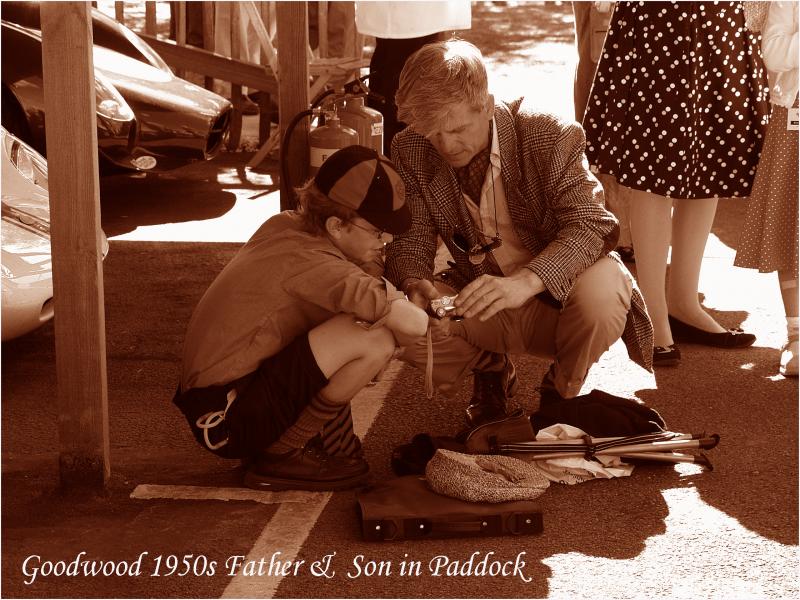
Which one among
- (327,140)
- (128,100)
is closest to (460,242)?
(327,140)

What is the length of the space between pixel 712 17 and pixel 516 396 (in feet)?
5.71

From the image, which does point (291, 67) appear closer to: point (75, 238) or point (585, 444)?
point (75, 238)

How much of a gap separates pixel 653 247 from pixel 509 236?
1.18 metres

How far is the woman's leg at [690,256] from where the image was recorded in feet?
16.5

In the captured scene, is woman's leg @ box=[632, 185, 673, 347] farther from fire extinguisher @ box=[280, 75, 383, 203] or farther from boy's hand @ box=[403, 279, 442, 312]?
fire extinguisher @ box=[280, 75, 383, 203]

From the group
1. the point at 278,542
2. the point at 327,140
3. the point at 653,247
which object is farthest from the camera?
the point at 327,140

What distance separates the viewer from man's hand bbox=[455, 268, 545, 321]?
3512 millimetres

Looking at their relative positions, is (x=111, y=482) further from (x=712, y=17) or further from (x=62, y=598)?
(x=712, y=17)

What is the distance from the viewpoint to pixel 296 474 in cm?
357

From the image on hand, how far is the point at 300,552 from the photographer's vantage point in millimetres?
3188

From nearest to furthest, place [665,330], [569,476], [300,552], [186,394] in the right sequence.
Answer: [300,552], [186,394], [569,476], [665,330]

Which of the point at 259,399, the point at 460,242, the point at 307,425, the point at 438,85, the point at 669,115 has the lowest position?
the point at 307,425

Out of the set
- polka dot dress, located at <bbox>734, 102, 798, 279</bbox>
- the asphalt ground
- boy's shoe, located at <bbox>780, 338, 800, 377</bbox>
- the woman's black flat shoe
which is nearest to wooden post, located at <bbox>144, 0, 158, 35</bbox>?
the asphalt ground

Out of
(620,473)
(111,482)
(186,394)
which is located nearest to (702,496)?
(620,473)
